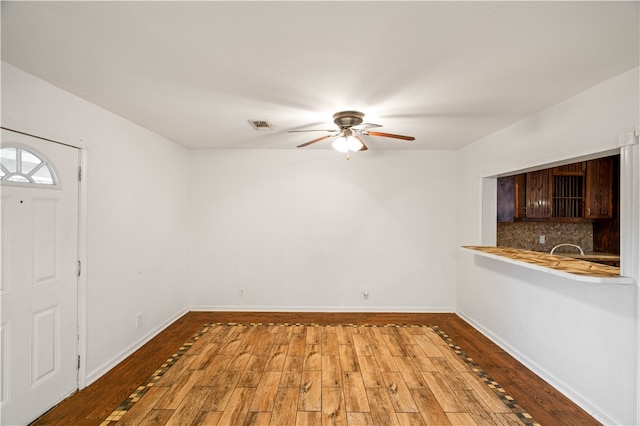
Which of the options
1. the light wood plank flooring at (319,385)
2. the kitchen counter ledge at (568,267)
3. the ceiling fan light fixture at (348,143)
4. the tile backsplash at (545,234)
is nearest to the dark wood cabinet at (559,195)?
the tile backsplash at (545,234)

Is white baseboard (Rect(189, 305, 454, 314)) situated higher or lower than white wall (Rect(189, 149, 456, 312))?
lower

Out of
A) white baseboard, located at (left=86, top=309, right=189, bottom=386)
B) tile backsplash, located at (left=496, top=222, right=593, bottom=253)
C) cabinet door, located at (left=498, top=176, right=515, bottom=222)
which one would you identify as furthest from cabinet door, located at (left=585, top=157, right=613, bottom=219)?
white baseboard, located at (left=86, top=309, right=189, bottom=386)

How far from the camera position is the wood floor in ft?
7.36

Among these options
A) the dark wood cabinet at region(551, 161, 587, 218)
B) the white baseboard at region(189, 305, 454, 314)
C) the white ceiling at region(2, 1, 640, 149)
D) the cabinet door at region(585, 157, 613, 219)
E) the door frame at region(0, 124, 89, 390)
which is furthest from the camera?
the white baseboard at region(189, 305, 454, 314)

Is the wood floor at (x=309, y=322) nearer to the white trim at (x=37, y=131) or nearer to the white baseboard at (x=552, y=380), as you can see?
the white baseboard at (x=552, y=380)

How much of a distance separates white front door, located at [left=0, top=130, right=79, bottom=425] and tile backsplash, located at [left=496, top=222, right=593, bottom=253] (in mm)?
5504

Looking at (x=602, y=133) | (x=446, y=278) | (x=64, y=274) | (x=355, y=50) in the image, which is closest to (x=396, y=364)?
(x=446, y=278)

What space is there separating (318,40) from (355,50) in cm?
25

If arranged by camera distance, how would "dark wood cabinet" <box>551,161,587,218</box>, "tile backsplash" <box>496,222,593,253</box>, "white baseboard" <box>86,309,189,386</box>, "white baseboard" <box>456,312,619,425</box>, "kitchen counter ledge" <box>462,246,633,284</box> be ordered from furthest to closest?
"tile backsplash" <box>496,222,593,253</box> < "dark wood cabinet" <box>551,161,587,218</box> < "white baseboard" <box>86,309,189,386</box> < "white baseboard" <box>456,312,619,425</box> < "kitchen counter ledge" <box>462,246,633,284</box>

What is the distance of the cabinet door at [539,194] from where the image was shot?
4.31m

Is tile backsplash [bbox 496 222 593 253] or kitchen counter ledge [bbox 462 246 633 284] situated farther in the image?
tile backsplash [bbox 496 222 593 253]

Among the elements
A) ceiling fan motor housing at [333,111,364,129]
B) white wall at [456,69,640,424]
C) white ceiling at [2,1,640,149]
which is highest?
white ceiling at [2,1,640,149]

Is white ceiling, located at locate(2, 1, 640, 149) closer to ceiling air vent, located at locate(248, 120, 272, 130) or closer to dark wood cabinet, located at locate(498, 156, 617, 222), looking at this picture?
ceiling air vent, located at locate(248, 120, 272, 130)

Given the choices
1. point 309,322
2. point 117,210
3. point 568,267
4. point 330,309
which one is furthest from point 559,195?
point 117,210
